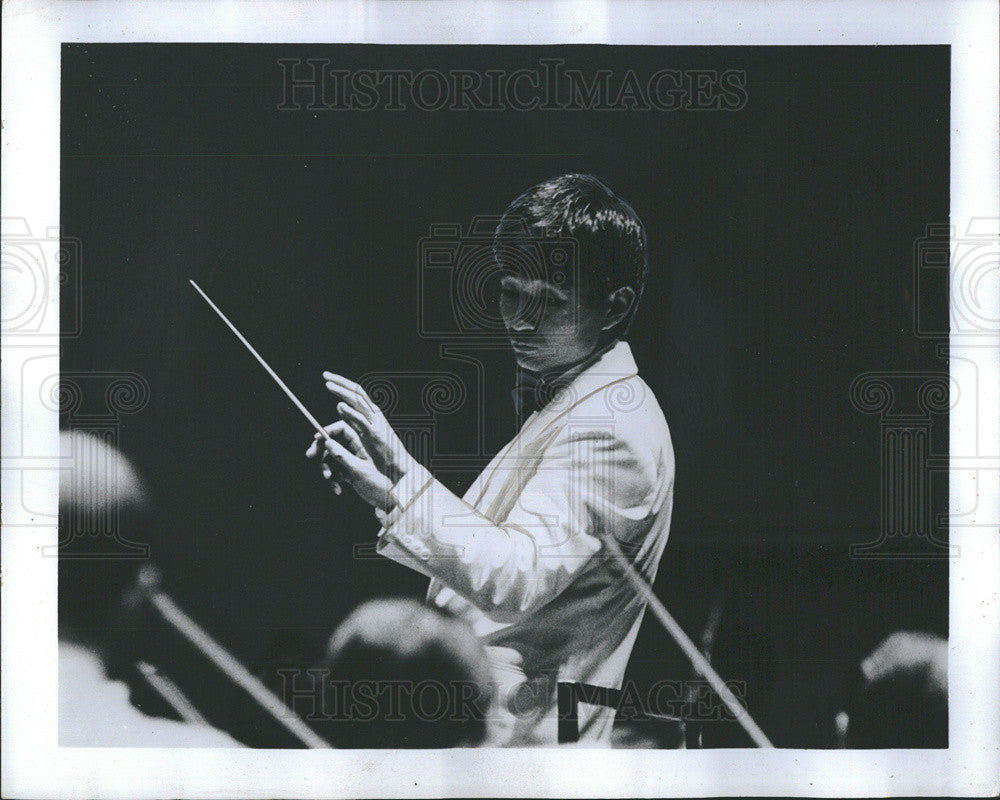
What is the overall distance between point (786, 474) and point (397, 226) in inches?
52.2

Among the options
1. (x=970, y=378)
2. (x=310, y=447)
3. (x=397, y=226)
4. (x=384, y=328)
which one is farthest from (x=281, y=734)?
(x=970, y=378)

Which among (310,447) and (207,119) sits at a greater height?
(207,119)

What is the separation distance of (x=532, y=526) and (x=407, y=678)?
568 millimetres

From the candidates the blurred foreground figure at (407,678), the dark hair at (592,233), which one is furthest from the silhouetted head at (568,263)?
the blurred foreground figure at (407,678)

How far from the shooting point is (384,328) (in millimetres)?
2662

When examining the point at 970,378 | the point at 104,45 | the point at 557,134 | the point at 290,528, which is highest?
the point at 104,45

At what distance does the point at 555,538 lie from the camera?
8.66 ft

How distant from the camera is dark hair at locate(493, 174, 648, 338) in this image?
265cm

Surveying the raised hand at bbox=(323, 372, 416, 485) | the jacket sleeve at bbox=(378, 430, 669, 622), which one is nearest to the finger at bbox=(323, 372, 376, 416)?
the raised hand at bbox=(323, 372, 416, 485)

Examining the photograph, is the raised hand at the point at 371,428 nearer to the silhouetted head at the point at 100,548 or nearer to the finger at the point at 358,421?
the finger at the point at 358,421

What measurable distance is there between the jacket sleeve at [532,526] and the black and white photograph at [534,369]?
28mm

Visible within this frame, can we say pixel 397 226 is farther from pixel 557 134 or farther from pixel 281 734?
pixel 281 734

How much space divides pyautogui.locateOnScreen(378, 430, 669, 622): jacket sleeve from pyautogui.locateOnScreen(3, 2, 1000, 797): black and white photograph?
0.09 feet

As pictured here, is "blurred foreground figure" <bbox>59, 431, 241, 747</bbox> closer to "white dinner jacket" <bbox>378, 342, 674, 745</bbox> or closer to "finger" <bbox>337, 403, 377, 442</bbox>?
"finger" <bbox>337, 403, 377, 442</bbox>
